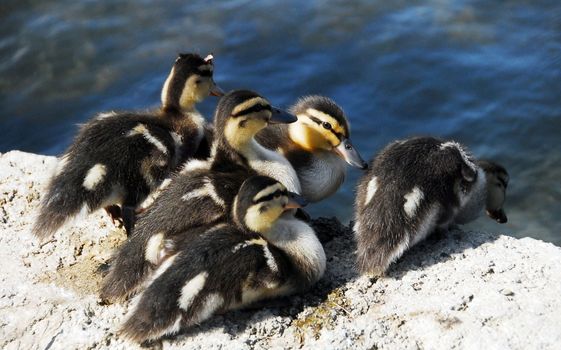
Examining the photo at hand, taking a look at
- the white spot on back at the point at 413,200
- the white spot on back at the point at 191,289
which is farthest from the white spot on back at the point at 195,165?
the white spot on back at the point at 413,200

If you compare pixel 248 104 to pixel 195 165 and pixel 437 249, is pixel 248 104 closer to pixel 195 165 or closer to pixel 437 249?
pixel 195 165

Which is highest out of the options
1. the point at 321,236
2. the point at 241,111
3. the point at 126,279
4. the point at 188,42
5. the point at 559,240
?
the point at 241,111

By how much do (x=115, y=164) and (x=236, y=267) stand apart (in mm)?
1049

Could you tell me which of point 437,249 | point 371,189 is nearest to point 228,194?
point 371,189

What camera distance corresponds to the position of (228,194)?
14.6 feet

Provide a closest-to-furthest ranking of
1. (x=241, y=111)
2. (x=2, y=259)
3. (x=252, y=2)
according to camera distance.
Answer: (x=241, y=111) → (x=2, y=259) → (x=252, y=2)

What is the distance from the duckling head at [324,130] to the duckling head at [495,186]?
955 mm

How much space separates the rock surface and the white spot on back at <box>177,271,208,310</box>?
0.24m

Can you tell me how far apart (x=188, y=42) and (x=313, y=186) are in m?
4.51

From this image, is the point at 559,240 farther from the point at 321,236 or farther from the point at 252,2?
the point at 252,2

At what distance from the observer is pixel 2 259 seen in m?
5.01

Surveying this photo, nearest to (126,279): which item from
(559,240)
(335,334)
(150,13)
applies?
(335,334)

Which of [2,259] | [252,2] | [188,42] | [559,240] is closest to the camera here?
[2,259]

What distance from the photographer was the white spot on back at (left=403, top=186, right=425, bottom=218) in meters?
4.54
